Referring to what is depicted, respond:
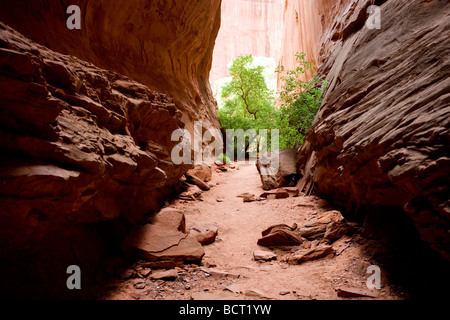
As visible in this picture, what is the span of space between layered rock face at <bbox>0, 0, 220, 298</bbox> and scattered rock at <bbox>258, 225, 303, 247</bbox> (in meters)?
3.09

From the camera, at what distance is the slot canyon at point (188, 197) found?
2854mm

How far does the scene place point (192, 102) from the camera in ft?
49.9

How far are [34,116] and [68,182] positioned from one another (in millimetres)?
897

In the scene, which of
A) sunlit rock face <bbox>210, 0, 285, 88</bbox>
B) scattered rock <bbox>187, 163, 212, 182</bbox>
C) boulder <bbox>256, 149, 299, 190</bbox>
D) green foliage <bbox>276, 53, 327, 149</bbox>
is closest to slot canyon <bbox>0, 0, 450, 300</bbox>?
boulder <bbox>256, 149, 299, 190</bbox>

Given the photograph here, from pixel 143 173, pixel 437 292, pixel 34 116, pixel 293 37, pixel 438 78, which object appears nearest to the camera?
pixel 34 116

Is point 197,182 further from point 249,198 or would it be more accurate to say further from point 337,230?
point 337,230

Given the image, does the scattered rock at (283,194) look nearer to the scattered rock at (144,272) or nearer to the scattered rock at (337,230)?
the scattered rock at (337,230)

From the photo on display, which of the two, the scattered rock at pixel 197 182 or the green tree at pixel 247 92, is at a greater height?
the green tree at pixel 247 92

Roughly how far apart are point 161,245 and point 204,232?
163 centimetres

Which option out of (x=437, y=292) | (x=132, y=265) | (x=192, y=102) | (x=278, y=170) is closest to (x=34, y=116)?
(x=132, y=265)

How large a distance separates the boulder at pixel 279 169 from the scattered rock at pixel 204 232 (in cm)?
501

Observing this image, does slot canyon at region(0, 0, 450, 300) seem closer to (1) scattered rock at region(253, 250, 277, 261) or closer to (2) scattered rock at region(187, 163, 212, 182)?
(1) scattered rock at region(253, 250, 277, 261)

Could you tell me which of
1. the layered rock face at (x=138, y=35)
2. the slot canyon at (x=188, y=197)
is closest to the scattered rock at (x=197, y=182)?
the slot canyon at (x=188, y=197)

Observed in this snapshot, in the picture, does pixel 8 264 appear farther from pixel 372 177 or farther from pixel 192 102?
pixel 192 102
